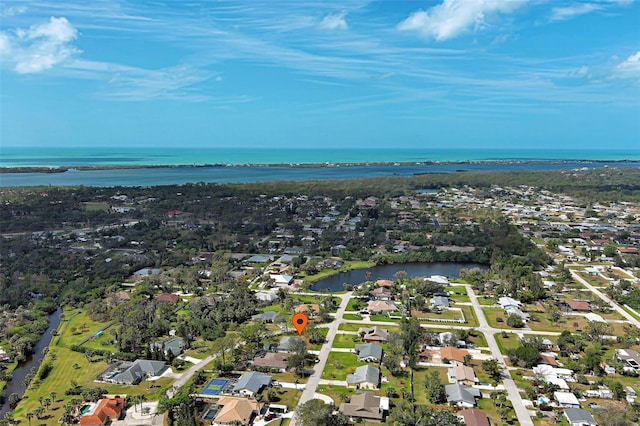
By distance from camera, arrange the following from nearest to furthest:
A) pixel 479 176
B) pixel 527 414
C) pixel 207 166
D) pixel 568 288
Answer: pixel 527 414 < pixel 568 288 < pixel 479 176 < pixel 207 166

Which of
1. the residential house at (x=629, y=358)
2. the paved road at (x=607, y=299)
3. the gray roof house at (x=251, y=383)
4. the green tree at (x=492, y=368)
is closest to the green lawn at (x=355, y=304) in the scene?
the green tree at (x=492, y=368)

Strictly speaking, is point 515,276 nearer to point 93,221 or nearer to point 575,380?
point 575,380

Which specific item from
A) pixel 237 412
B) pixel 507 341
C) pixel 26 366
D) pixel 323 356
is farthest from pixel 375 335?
pixel 26 366

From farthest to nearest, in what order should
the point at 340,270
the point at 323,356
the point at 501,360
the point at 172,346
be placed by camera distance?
1. the point at 340,270
2. the point at 172,346
3. the point at 323,356
4. the point at 501,360

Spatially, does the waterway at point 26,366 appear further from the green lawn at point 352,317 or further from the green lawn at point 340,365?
the green lawn at point 352,317

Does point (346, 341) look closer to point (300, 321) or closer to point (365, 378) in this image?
point (300, 321)

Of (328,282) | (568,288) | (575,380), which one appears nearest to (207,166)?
(328,282)
